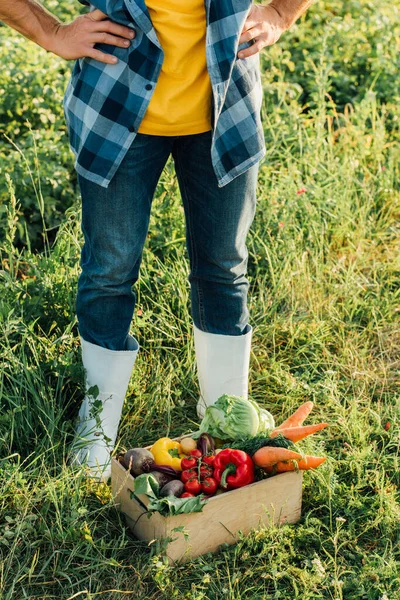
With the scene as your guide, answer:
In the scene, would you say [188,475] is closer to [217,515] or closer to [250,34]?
[217,515]

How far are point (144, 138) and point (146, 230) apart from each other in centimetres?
30

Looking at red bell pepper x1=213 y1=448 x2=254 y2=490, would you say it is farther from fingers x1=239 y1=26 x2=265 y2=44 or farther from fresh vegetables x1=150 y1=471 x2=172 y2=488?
fingers x1=239 y1=26 x2=265 y2=44

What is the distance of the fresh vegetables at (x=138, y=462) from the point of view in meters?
2.39

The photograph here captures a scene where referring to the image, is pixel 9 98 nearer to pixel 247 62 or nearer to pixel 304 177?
pixel 304 177

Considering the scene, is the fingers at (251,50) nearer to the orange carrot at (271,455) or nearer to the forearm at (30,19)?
the forearm at (30,19)

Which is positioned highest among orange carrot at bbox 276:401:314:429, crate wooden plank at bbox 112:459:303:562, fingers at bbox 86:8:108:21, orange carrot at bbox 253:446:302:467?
fingers at bbox 86:8:108:21

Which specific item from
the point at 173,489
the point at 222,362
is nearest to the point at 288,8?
the point at 222,362

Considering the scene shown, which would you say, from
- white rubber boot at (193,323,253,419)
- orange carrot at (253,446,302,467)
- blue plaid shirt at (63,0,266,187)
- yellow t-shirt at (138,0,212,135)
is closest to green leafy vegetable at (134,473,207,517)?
orange carrot at (253,446,302,467)

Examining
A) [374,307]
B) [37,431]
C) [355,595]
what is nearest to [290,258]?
[374,307]

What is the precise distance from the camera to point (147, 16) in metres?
2.08

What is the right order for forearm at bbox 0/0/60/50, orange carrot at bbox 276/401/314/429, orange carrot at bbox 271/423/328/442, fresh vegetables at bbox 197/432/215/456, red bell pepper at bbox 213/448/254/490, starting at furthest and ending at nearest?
orange carrot at bbox 276/401/314/429
orange carrot at bbox 271/423/328/442
fresh vegetables at bbox 197/432/215/456
red bell pepper at bbox 213/448/254/490
forearm at bbox 0/0/60/50

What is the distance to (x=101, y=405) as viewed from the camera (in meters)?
2.56

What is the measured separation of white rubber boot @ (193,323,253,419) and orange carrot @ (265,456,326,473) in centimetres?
44

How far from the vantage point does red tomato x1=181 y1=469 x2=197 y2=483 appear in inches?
91.9
